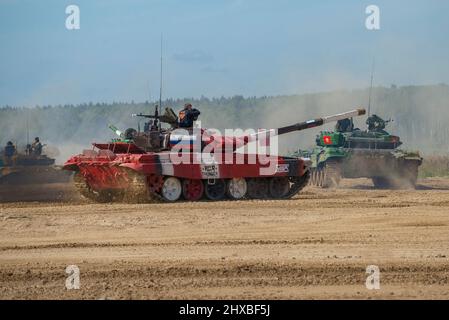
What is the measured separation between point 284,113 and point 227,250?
96.2m

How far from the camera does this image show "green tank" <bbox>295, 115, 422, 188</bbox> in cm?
3175

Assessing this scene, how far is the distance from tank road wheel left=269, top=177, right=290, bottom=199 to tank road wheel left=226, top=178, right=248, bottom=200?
97 cm

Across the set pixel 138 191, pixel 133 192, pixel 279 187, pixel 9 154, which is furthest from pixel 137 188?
pixel 9 154

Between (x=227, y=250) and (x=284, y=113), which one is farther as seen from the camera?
(x=284, y=113)

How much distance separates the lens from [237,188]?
76.9 ft

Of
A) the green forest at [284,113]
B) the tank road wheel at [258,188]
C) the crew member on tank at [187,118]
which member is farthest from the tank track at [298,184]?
the green forest at [284,113]

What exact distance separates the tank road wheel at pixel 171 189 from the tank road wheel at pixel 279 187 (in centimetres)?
298

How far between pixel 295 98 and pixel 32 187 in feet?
274

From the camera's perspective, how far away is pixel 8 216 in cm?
1755

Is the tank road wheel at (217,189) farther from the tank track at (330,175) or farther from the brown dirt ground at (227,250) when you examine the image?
the tank track at (330,175)

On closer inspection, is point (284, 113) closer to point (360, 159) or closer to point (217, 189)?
point (360, 159)
